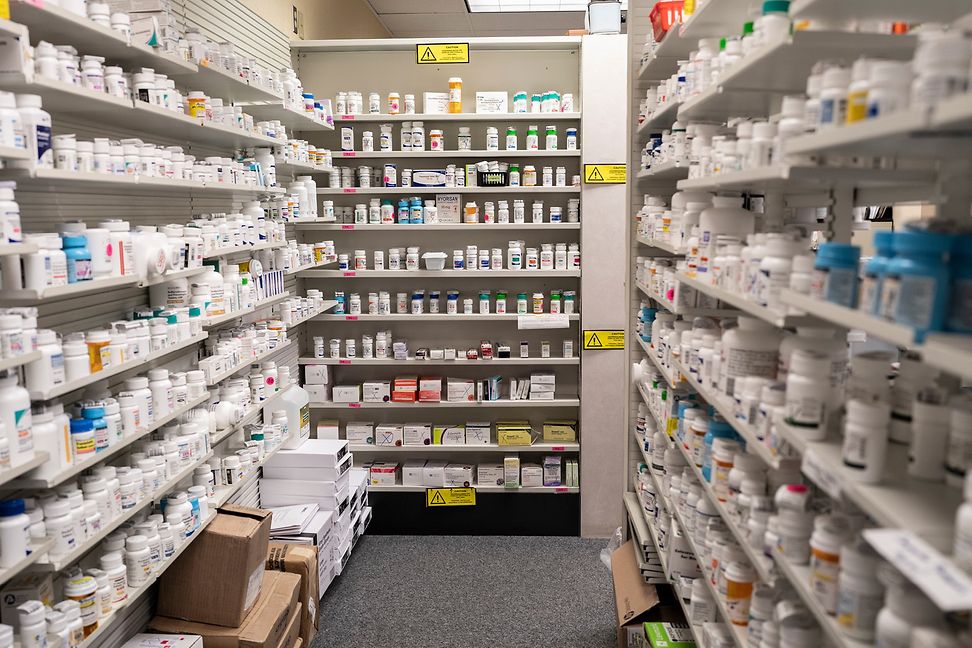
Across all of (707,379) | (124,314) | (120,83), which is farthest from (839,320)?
(124,314)

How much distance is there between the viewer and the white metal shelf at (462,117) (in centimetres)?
509

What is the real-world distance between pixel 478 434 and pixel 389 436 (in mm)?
630

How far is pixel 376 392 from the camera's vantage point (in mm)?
5395

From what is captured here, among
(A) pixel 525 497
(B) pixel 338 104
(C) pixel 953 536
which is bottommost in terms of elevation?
(A) pixel 525 497

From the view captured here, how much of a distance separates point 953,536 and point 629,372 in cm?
307

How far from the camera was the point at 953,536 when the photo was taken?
1.26m

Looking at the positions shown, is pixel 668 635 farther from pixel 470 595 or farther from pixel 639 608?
pixel 470 595

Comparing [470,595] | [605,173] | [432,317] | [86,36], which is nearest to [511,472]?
[470,595]

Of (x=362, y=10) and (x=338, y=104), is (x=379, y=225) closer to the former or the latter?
(x=338, y=104)

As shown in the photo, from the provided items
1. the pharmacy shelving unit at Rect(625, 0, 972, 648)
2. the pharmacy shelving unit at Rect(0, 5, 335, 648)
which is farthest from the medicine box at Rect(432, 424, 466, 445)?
the pharmacy shelving unit at Rect(625, 0, 972, 648)

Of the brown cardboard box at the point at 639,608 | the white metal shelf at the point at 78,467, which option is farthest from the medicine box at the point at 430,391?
the white metal shelf at the point at 78,467

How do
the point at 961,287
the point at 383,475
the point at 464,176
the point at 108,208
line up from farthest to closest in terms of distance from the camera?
the point at 383,475 < the point at 464,176 < the point at 108,208 < the point at 961,287

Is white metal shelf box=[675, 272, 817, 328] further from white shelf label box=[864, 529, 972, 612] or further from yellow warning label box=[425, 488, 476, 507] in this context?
yellow warning label box=[425, 488, 476, 507]

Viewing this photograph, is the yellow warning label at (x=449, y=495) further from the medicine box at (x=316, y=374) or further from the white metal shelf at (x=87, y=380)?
the white metal shelf at (x=87, y=380)
